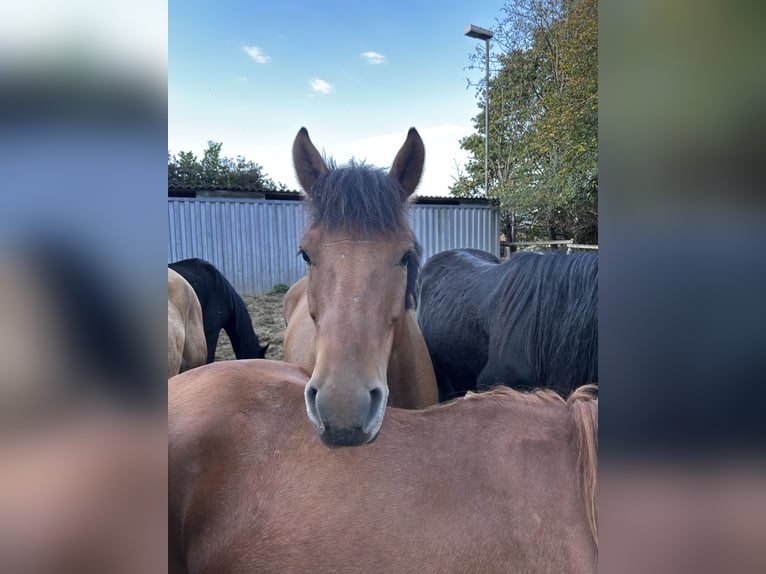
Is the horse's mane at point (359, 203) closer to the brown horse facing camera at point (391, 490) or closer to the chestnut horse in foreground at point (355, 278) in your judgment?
the chestnut horse in foreground at point (355, 278)

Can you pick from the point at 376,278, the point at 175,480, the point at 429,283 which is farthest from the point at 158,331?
the point at 429,283

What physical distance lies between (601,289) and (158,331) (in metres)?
0.53

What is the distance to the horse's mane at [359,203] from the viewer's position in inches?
60.3

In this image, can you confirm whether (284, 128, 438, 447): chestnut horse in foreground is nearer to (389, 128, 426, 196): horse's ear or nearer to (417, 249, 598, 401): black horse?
(389, 128, 426, 196): horse's ear

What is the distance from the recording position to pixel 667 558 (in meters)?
0.50

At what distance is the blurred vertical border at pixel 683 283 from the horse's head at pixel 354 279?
777mm

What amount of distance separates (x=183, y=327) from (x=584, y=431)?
12.0 feet

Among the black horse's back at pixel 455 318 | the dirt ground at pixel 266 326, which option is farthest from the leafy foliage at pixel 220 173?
the black horse's back at pixel 455 318

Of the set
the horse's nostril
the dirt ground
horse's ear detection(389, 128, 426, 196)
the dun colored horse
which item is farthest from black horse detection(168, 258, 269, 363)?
the horse's nostril

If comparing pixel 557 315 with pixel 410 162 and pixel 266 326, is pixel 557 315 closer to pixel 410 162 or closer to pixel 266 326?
pixel 410 162

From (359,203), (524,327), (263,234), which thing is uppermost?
(263,234)

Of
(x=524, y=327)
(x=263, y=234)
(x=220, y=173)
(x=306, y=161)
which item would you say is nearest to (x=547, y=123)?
(x=524, y=327)

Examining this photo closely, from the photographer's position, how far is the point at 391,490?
3.65 ft

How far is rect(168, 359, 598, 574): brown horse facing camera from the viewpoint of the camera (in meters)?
1.04
